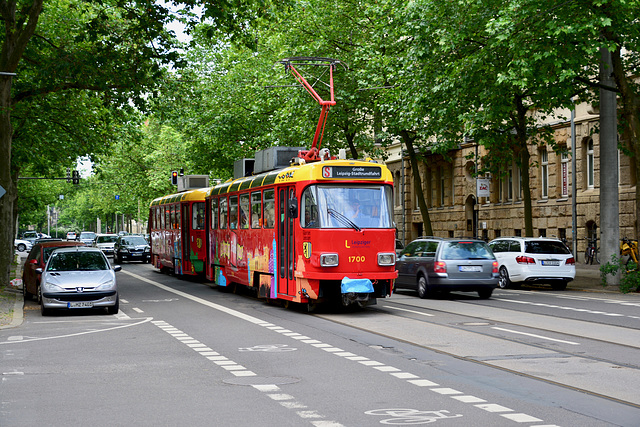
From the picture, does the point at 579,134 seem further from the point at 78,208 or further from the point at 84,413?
the point at 78,208

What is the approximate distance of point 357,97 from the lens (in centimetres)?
3812

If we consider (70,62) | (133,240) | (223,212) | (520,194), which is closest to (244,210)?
(223,212)

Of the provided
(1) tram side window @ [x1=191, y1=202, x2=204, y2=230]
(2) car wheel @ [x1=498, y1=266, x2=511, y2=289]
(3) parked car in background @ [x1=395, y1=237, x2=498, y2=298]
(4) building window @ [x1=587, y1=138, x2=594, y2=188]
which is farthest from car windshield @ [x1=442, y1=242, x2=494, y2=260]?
(4) building window @ [x1=587, y1=138, x2=594, y2=188]

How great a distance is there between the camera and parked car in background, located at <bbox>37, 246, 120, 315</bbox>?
18.5 metres

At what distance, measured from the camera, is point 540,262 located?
2667 centimetres

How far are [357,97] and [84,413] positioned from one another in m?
30.9

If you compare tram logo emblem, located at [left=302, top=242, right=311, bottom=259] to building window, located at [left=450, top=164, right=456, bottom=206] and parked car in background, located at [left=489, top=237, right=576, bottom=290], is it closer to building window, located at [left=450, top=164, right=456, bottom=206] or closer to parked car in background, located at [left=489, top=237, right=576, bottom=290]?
parked car in background, located at [left=489, top=237, right=576, bottom=290]

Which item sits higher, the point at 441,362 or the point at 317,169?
the point at 317,169

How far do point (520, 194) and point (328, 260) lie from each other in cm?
2762

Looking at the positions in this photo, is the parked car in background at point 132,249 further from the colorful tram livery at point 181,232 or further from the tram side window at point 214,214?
the tram side window at point 214,214

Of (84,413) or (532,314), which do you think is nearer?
(84,413)

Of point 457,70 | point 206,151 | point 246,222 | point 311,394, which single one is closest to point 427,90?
point 457,70

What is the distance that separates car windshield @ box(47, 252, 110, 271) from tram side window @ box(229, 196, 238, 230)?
4518mm

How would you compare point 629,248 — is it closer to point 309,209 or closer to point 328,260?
point 309,209
